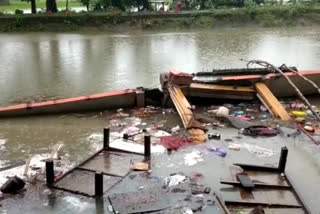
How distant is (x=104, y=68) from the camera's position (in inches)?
479

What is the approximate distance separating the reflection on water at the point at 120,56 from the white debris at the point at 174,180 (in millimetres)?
4878

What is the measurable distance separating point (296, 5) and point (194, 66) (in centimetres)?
1441

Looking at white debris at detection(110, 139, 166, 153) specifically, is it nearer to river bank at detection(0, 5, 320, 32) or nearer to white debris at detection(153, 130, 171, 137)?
white debris at detection(153, 130, 171, 137)

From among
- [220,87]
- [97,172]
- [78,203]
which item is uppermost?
[220,87]

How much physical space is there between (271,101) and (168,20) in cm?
1529

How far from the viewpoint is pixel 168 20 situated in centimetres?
2253

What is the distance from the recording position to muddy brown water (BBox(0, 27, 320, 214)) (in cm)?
564

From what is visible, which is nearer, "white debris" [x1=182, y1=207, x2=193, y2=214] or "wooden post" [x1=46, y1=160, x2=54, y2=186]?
"white debris" [x1=182, y1=207, x2=193, y2=214]

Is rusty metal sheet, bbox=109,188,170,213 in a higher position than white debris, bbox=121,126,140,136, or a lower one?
lower

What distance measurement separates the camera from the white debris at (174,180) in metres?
5.12

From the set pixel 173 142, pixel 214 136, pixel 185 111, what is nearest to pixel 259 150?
pixel 214 136

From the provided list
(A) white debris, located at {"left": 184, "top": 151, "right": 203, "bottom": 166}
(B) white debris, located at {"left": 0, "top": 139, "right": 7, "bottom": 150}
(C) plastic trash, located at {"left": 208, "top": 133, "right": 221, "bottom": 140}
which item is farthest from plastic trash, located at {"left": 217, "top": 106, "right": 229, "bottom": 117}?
(B) white debris, located at {"left": 0, "top": 139, "right": 7, "bottom": 150}

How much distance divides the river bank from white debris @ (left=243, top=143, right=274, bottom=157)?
643 inches

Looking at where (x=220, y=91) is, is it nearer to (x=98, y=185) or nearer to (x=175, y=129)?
(x=175, y=129)
